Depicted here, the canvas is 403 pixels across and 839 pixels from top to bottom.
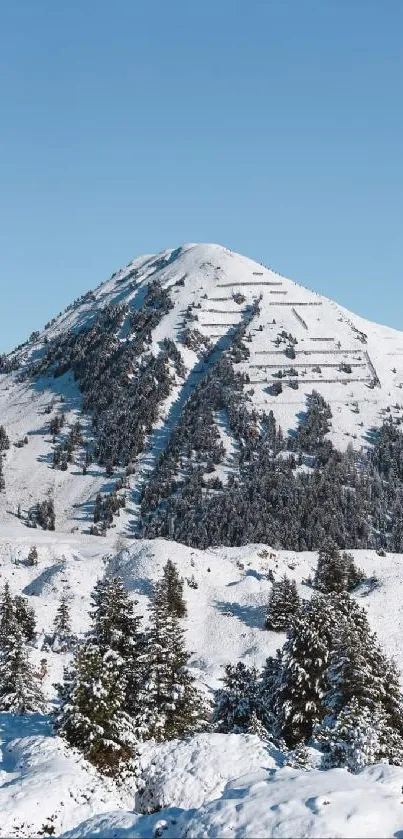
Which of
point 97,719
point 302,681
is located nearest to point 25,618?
point 302,681

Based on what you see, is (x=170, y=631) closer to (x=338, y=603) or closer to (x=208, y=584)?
(x=338, y=603)

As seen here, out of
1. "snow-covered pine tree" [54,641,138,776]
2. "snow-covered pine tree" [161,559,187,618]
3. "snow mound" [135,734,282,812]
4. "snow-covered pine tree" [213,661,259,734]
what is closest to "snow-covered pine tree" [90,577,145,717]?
"snow-covered pine tree" [54,641,138,776]

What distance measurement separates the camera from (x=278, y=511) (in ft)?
583

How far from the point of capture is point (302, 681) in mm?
39344

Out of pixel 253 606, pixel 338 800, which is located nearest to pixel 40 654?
pixel 253 606

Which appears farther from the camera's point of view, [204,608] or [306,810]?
[204,608]

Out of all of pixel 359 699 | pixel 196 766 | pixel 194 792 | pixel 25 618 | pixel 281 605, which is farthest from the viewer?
pixel 281 605

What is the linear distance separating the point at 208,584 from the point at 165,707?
53836mm

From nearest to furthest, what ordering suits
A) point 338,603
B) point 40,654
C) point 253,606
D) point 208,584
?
point 338,603
point 40,654
point 253,606
point 208,584

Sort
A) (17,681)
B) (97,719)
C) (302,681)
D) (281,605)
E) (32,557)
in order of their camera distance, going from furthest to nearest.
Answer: (32,557), (281,605), (17,681), (302,681), (97,719)

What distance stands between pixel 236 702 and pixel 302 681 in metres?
4.49

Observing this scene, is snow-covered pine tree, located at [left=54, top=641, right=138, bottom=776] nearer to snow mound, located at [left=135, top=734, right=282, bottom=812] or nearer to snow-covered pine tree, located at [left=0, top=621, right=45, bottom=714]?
snow mound, located at [left=135, top=734, right=282, bottom=812]

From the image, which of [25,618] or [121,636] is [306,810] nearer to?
[121,636]

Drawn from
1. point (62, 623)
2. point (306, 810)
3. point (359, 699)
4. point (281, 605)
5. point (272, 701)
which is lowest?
point (272, 701)
